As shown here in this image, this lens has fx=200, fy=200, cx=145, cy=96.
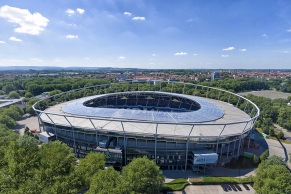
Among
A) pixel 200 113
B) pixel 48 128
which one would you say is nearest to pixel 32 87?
pixel 48 128

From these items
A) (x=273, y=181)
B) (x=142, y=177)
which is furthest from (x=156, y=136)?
(x=273, y=181)

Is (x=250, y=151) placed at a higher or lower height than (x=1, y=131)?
lower

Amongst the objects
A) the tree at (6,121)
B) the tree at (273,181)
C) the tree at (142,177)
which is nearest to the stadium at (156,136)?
the tree at (273,181)

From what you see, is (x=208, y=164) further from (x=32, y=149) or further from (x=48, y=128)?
(x=48, y=128)

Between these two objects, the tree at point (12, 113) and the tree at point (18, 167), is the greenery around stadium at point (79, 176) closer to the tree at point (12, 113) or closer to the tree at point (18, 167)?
the tree at point (18, 167)

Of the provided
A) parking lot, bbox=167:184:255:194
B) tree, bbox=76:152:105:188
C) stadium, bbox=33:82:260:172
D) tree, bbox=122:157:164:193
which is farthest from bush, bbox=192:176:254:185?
tree, bbox=76:152:105:188

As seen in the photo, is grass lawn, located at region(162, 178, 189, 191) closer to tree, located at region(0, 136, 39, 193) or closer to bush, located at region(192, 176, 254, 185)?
bush, located at region(192, 176, 254, 185)
